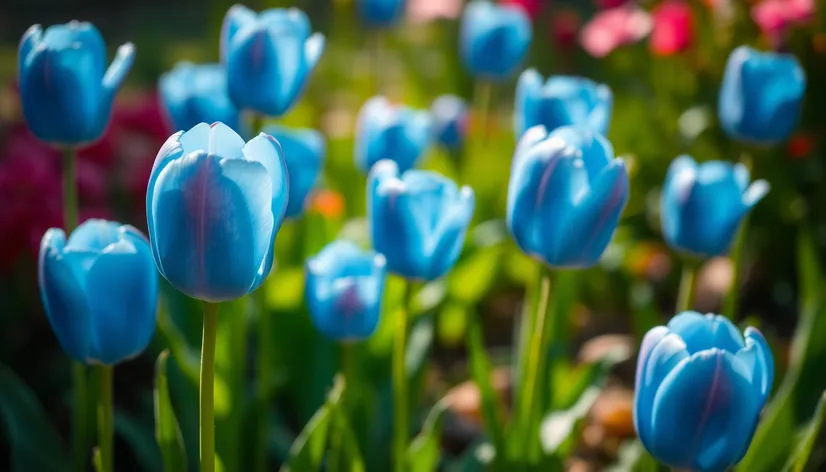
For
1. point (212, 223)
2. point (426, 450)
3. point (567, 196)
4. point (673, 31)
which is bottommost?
point (426, 450)

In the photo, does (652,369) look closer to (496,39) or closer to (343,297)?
(343,297)

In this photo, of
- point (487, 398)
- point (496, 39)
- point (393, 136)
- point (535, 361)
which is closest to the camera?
point (535, 361)

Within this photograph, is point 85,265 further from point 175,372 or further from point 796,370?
point 796,370

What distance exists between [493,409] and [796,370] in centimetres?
53

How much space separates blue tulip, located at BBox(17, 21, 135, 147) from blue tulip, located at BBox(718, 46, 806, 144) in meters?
0.91

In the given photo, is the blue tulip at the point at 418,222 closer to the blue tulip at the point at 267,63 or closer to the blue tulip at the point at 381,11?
the blue tulip at the point at 267,63

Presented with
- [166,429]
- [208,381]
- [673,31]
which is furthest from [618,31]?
[208,381]

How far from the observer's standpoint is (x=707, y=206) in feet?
3.81

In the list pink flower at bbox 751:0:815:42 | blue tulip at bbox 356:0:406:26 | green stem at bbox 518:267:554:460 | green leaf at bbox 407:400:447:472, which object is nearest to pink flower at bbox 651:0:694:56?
pink flower at bbox 751:0:815:42

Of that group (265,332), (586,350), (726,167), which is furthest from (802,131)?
(265,332)

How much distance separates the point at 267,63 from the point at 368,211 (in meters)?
0.24

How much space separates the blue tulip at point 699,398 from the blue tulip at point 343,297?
366 millimetres

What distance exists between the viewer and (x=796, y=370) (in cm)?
136

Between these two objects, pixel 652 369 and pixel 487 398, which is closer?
pixel 652 369
